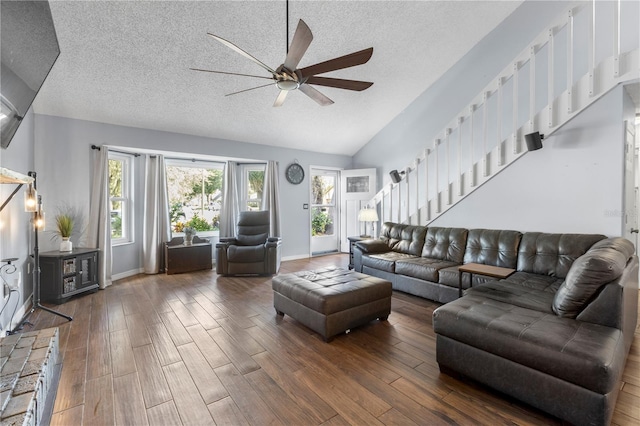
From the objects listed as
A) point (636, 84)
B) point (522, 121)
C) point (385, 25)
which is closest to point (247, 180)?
point (385, 25)

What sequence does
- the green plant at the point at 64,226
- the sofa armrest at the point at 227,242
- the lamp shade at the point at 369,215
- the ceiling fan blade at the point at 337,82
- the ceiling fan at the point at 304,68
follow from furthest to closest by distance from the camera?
1. the lamp shade at the point at 369,215
2. the sofa armrest at the point at 227,242
3. the green plant at the point at 64,226
4. the ceiling fan blade at the point at 337,82
5. the ceiling fan at the point at 304,68

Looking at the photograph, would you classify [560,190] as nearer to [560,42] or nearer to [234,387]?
[560,42]

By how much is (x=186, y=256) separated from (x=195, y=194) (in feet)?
4.86

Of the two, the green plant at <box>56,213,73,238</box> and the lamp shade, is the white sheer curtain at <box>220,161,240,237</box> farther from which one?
the lamp shade

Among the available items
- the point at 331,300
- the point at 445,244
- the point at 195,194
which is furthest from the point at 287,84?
the point at 195,194

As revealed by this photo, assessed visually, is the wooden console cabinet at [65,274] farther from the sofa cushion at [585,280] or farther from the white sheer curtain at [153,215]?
the sofa cushion at [585,280]

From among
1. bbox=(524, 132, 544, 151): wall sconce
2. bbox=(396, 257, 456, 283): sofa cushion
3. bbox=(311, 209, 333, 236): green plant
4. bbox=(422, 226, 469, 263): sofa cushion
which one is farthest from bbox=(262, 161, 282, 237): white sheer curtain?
bbox=(524, 132, 544, 151): wall sconce

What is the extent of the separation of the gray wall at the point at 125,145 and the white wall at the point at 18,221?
267 millimetres

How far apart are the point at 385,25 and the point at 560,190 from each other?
10.6 feet

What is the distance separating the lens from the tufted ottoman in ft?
8.60

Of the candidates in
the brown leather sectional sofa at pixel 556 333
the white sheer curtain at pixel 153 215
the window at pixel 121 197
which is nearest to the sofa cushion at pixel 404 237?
the brown leather sectional sofa at pixel 556 333

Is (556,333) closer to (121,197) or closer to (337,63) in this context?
(337,63)

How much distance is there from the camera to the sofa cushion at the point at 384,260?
415 centimetres

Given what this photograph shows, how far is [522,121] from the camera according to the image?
4.45 m
